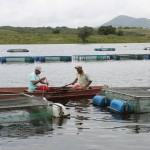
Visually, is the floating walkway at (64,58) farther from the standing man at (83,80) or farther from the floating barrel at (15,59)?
the standing man at (83,80)

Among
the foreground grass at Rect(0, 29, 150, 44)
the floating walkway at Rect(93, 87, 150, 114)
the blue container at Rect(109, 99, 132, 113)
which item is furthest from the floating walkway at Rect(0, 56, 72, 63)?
the foreground grass at Rect(0, 29, 150, 44)

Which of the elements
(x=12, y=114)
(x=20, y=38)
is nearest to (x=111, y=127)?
(x=12, y=114)

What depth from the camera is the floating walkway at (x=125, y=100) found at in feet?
69.0

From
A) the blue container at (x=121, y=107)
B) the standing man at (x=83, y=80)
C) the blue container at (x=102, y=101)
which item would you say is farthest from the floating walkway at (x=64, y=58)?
the blue container at (x=121, y=107)

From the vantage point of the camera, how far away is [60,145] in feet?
50.8

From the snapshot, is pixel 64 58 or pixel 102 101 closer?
pixel 102 101

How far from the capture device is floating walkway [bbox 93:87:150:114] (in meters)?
21.0

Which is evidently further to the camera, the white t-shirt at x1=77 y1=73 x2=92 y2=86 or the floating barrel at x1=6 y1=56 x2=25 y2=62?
the floating barrel at x1=6 y1=56 x2=25 y2=62

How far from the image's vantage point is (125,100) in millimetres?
21656

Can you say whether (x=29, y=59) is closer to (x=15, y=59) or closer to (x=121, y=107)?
(x=15, y=59)

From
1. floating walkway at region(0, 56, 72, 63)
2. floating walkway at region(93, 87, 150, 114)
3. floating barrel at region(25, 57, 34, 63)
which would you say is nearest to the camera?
floating walkway at region(93, 87, 150, 114)

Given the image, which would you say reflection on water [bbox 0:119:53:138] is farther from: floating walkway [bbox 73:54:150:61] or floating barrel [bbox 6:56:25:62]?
floating walkway [bbox 73:54:150:61]

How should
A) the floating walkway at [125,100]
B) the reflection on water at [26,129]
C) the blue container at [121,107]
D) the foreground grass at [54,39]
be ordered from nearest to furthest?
the reflection on water at [26,129] → the floating walkway at [125,100] → the blue container at [121,107] → the foreground grass at [54,39]

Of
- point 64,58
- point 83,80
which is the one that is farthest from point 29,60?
point 83,80
